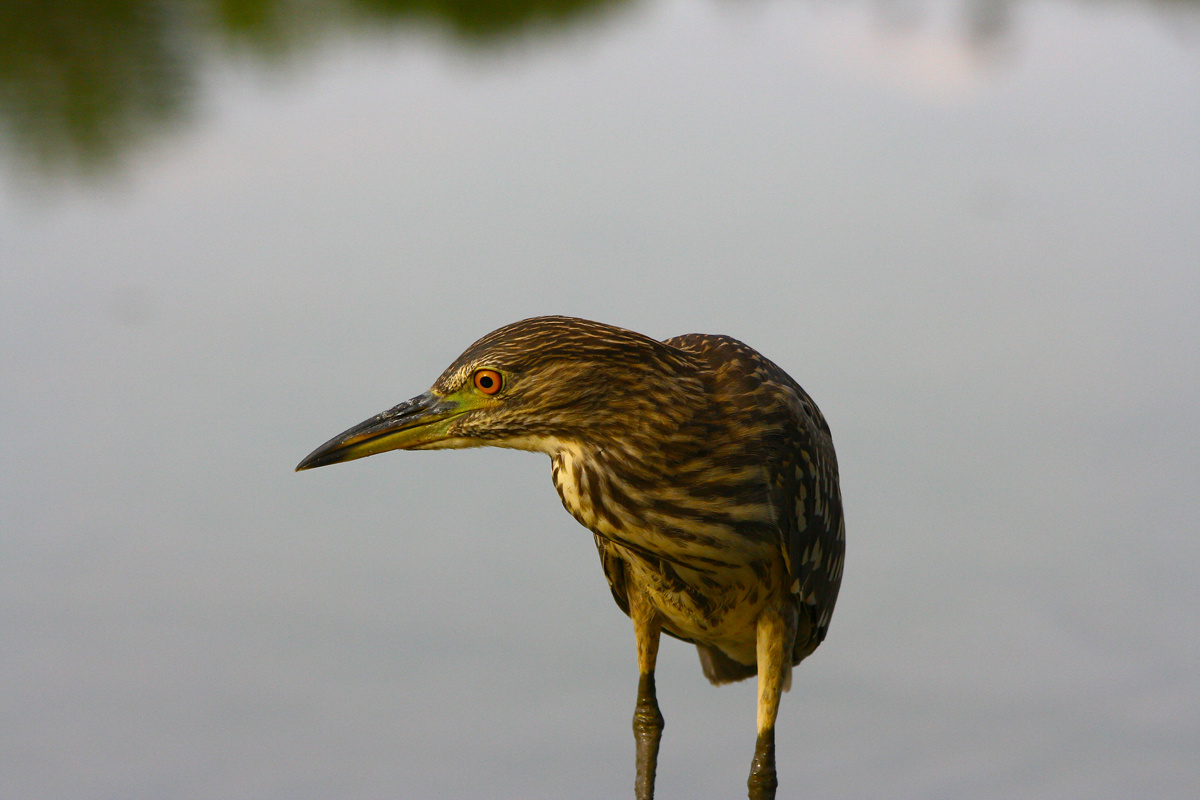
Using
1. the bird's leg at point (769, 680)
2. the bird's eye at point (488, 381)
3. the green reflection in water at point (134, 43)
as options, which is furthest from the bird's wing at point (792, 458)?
the green reflection in water at point (134, 43)

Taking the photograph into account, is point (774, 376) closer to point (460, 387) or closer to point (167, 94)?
point (460, 387)

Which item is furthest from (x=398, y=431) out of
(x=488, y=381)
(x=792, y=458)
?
(x=792, y=458)

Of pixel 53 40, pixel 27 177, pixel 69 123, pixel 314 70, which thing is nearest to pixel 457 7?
pixel 314 70

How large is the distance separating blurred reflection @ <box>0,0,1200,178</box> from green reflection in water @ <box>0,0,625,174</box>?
11mm

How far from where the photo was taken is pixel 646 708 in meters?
5.38

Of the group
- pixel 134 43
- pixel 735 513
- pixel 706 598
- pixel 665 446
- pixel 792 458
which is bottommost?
pixel 706 598

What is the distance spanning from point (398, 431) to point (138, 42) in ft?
37.5

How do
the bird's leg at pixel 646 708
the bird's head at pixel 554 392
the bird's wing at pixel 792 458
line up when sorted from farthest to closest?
1. the bird's leg at pixel 646 708
2. the bird's wing at pixel 792 458
3. the bird's head at pixel 554 392

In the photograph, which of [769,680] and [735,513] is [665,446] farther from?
[769,680]

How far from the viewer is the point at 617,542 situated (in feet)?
14.1

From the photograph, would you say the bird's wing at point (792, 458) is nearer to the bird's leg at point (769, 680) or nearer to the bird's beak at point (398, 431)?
the bird's leg at point (769, 680)

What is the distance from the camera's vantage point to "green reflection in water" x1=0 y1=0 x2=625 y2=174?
12242 millimetres

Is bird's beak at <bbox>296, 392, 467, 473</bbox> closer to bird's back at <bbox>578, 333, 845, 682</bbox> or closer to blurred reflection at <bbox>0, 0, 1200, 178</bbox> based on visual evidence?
bird's back at <bbox>578, 333, 845, 682</bbox>

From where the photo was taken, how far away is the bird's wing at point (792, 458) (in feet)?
14.7
